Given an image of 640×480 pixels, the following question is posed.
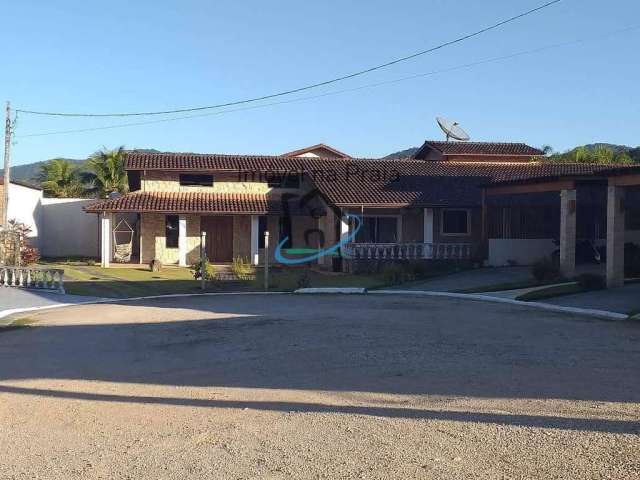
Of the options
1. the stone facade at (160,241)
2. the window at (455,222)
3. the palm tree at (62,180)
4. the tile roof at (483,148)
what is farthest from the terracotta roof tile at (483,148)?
the palm tree at (62,180)

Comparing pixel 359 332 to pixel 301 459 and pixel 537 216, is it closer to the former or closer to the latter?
pixel 301 459

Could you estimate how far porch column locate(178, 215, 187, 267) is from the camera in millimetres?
31766

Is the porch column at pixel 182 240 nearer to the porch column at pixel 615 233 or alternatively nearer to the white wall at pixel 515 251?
the white wall at pixel 515 251

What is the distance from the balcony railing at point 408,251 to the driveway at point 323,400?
14343 millimetres

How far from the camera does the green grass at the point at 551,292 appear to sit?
18625 millimetres

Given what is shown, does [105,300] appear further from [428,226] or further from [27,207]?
[27,207]

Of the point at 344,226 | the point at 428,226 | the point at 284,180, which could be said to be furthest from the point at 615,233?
the point at 284,180

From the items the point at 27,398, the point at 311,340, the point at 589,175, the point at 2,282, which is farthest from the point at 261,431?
the point at 2,282

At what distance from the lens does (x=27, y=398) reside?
26.3ft

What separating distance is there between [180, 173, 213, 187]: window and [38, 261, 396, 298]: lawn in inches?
189

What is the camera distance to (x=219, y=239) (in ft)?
109

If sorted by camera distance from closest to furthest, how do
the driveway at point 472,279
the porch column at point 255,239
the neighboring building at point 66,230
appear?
the driveway at point 472,279, the porch column at point 255,239, the neighboring building at point 66,230

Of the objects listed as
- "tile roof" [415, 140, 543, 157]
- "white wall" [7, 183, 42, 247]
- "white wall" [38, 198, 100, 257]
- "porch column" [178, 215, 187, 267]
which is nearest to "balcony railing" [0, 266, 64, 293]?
"porch column" [178, 215, 187, 267]

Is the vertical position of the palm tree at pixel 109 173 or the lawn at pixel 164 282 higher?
the palm tree at pixel 109 173
